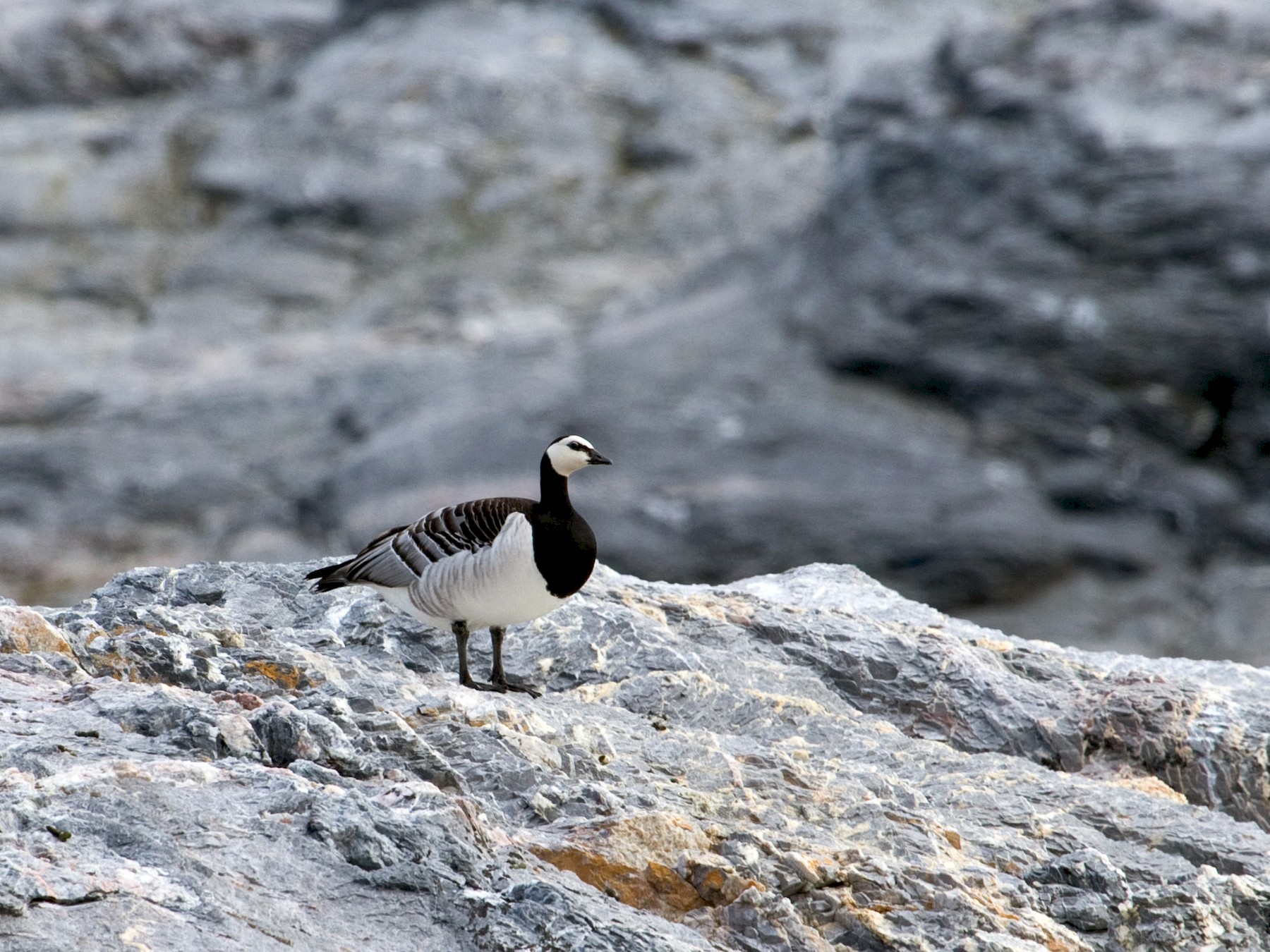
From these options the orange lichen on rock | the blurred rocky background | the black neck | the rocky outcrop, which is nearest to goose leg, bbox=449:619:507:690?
the rocky outcrop

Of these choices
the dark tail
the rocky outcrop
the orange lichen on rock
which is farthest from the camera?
the dark tail

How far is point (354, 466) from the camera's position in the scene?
108ft

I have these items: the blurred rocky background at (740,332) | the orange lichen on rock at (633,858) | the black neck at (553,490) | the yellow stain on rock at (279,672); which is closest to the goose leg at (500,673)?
the black neck at (553,490)

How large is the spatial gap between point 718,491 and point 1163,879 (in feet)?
77.4

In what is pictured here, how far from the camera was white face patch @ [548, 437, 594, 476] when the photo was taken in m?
9.48

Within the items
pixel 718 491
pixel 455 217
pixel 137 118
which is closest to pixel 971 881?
pixel 718 491

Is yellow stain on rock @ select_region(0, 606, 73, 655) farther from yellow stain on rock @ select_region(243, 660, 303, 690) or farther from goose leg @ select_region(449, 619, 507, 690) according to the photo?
goose leg @ select_region(449, 619, 507, 690)

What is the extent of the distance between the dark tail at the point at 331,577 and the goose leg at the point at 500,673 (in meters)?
1.03

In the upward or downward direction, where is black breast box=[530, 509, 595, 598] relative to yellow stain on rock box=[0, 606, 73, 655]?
upward

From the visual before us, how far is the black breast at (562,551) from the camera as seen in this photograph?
8.95 m

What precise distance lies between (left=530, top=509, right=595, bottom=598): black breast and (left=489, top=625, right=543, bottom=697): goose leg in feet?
2.00

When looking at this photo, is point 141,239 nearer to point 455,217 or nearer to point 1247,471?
point 455,217

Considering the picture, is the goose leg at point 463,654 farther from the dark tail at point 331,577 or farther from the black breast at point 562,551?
the dark tail at point 331,577

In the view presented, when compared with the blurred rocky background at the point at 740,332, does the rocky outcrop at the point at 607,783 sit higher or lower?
higher
